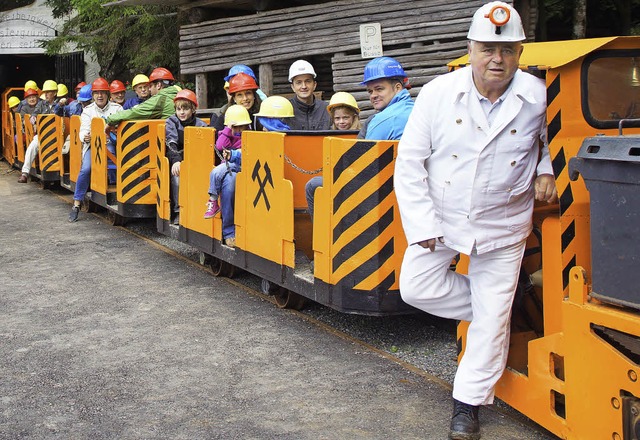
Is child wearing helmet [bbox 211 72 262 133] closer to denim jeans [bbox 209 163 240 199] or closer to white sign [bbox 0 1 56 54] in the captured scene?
denim jeans [bbox 209 163 240 199]

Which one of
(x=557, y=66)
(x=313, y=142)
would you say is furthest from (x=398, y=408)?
(x=313, y=142)

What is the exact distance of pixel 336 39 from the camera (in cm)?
1540

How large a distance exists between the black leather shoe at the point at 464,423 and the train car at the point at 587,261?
0.22m

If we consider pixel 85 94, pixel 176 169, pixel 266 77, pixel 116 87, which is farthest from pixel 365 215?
pixel 266 77

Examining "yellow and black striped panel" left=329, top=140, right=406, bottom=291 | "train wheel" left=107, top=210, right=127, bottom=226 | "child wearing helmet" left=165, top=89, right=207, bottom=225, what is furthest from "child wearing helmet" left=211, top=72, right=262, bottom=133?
"train wheel" left=107, top=210, right=127, bottom=226

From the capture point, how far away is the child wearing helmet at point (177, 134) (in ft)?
31.1

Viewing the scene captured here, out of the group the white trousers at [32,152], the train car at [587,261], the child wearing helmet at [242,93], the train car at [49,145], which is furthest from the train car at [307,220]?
the white trousers at [32,152]

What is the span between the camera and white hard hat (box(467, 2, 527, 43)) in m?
4.17

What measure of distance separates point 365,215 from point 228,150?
2.48m

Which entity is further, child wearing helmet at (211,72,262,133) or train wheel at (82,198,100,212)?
train wheel at (82,198,100,212)

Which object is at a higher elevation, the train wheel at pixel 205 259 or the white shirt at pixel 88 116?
the white shirt at pixel 88 116

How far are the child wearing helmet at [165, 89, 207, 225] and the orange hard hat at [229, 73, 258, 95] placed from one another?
1.11 m

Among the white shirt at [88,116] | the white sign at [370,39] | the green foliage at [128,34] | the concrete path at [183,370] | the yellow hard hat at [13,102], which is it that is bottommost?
the concrete path at [183,370]

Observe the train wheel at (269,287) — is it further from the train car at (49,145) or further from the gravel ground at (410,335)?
the train car at (49,145)
